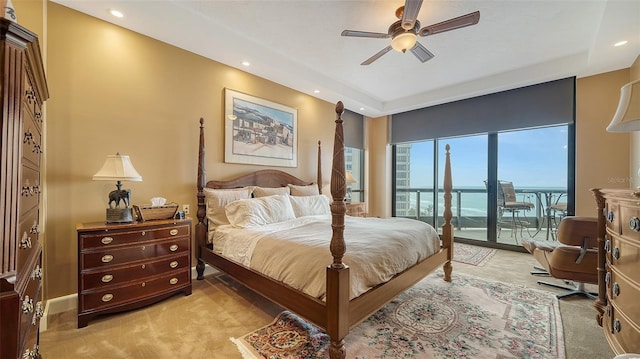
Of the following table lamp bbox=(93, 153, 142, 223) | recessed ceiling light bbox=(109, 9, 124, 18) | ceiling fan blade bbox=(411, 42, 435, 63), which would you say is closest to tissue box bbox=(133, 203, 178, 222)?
table lamp bbox=(93, 153, 142, 223)

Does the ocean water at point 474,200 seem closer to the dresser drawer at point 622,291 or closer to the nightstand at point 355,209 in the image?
the nightstand at point 355,209

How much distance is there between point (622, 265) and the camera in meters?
1.40

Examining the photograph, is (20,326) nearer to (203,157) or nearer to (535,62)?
(203,157)

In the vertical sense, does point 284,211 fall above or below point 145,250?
above

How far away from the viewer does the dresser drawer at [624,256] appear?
50.3 inches

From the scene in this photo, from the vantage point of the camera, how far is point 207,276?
3080 millimetres

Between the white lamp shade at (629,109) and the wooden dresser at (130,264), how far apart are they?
3.49 m

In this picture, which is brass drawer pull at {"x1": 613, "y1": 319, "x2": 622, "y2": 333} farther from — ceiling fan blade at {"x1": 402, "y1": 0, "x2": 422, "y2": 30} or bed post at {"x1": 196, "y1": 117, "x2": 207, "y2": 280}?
bed post at {"x1": 196, "y1": 117, "x2": 207, "y2": 280}

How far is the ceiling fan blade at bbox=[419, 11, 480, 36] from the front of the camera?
6.70ft

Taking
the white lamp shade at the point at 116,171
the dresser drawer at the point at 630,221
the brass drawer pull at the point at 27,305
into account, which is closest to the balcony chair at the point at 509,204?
the dresser drawer at the point at 630,221

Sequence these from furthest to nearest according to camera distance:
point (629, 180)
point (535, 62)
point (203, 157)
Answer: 1. point (535, 62)
2. point (629, 180)
3. point (203, 157)

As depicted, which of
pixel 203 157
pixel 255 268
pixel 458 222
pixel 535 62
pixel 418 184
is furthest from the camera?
pixel 418 184

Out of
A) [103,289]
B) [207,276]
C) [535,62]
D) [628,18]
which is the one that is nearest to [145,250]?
[103,289]

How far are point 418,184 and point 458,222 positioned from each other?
1.12m
